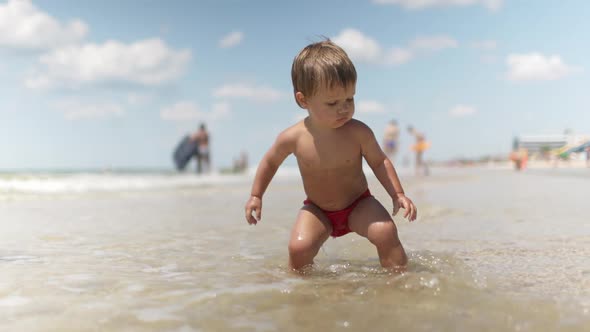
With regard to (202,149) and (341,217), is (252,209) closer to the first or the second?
(341,217)

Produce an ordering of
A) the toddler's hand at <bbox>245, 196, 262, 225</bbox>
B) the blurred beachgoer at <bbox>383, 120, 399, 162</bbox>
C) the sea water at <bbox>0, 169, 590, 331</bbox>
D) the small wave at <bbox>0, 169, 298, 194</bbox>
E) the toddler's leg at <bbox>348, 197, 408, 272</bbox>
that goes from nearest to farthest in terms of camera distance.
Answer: the sea water at <bbox>0, 169, 590, 331</bbox> < the toddler's leg at <bbox>348, 197, 408, 272</bbox> < the toddler's hand at <bbox>245, 196, 262, 225</bbox> < the small wave at <bbox>0, 169, 298, 194</bbox> < the blurred beachgoer at <bbox>383, 120, 399, 162</bbox>

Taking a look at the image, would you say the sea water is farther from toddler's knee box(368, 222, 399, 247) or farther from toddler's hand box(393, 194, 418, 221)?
toddler's hand box(393, 194, 418, 221)

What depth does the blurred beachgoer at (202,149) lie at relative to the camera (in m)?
21.2

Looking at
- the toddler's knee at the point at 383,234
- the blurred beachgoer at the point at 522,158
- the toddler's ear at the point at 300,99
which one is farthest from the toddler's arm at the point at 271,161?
the blurred beachgoer at the point at 522,158

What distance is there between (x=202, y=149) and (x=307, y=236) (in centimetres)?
1912

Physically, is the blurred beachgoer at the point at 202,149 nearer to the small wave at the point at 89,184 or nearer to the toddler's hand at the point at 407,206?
the small wave at the point at 89,184

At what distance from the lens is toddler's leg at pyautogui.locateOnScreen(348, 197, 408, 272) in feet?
8.36

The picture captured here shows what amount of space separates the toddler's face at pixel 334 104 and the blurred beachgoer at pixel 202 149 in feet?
61.8

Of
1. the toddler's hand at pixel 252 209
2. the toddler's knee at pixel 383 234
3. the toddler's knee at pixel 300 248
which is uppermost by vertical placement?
the toddler's hand at pixel 252 209

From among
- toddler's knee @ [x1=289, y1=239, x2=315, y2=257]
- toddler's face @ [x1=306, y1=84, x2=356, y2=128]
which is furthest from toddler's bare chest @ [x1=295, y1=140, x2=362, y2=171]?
toddler's knee @ [x1=289, y1=239, x2=315, y2=257]

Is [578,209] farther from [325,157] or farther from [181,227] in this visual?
[181,227]

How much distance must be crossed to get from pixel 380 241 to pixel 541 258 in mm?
881

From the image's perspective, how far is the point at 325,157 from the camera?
289cm

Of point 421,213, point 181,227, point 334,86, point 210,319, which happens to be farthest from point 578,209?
point 210,319
